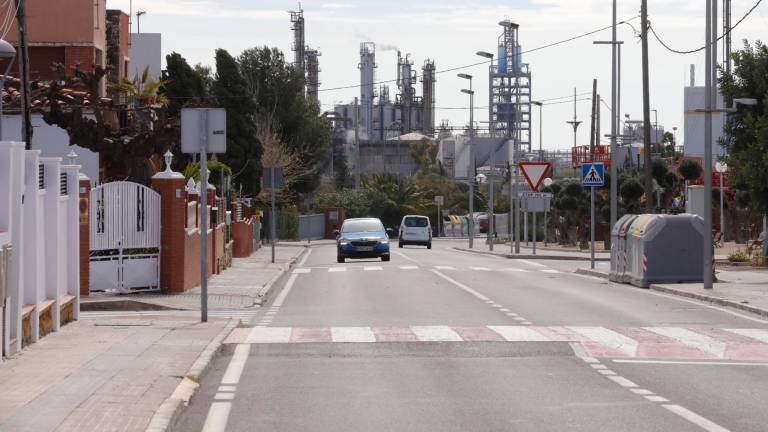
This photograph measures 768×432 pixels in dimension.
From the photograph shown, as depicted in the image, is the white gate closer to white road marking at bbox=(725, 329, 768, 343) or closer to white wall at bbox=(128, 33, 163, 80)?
white road marking at bbox=(725, 329, 768, 343)

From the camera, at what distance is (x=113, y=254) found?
959 inches

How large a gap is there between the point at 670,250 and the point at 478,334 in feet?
42.9

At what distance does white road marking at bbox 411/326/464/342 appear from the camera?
16.5 metres

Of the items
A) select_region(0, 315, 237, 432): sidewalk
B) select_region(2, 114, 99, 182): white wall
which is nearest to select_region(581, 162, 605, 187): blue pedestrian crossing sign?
select_region(2, 114, 99, 182): white wall

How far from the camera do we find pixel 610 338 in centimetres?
1662

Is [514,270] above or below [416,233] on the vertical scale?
below

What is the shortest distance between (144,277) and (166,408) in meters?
15.2

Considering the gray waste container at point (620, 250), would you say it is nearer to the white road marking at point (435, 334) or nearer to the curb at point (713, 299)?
the curb at point (713, 299)

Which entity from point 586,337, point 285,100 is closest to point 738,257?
point 586,337

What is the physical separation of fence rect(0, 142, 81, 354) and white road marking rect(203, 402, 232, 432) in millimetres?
2458

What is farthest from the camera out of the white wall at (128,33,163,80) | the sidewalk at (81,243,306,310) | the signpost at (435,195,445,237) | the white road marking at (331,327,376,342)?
the signpost at (435,195,445,237)

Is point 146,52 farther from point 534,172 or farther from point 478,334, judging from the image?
point 478,334

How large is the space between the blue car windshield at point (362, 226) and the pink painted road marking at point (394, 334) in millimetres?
27312

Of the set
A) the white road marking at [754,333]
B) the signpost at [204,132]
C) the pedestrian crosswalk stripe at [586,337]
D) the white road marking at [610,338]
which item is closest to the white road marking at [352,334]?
the pedestrian crosswalk stripe at [586,337]
